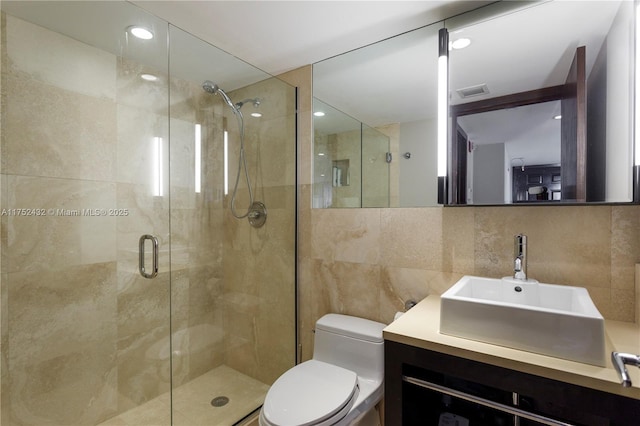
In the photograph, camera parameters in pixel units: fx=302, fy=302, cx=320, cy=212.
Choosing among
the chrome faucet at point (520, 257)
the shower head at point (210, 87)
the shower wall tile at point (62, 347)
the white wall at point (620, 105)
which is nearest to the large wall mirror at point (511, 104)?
the white wall at point (620, 105)

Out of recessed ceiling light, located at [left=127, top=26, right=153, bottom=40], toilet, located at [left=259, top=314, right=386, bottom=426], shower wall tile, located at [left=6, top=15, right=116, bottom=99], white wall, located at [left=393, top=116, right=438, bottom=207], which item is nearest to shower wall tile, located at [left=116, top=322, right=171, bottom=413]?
toilet, located at [left=259, top=314, right=386, bottom=426]

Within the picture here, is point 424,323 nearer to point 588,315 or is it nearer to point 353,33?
point 588,315

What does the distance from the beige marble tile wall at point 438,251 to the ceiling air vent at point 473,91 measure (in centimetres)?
55

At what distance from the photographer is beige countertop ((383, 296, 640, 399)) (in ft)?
2.68

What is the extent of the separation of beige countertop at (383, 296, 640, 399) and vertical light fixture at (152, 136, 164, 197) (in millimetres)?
1425

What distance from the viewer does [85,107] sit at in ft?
5.07

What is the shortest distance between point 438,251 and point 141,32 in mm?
1866

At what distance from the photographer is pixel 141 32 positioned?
152cm

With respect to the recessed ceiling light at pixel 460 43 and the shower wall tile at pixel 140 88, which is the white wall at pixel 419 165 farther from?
the shower wall tile at pixel 140 88

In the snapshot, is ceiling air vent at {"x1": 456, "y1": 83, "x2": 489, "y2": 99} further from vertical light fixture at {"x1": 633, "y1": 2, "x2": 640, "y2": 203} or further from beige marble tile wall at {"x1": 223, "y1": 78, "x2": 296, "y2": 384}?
beige marble tile wall at {"x1": 223, "y1": 78, "x2": 296, "y2": 384}

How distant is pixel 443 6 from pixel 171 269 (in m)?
2.05

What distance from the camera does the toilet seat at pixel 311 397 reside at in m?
1.18

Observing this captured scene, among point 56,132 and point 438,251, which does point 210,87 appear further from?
point 438,251

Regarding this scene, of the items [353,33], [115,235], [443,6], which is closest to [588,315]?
[443,6]
